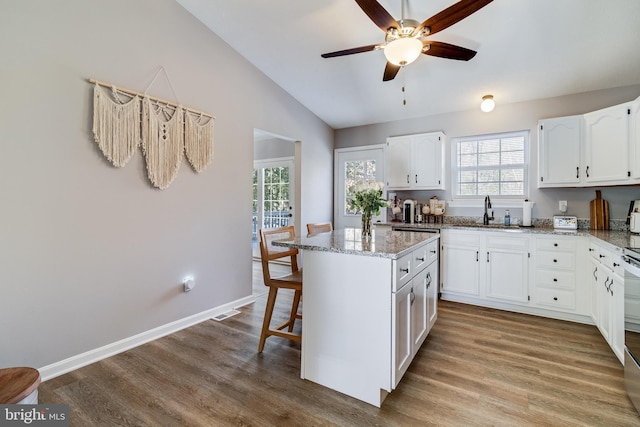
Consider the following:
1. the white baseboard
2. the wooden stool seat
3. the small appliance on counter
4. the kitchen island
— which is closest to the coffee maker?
the small appliance on counter

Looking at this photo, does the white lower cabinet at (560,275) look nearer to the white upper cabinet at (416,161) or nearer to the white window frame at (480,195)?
the white window frame at (480,195)

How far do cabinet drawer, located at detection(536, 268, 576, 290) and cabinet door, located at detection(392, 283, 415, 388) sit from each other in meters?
2.04

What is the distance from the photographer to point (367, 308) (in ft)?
5.69

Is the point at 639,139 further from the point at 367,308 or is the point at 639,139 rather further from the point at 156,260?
the point at 156,260

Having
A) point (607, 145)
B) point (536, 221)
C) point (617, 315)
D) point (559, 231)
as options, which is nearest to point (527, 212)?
point (536, 221)

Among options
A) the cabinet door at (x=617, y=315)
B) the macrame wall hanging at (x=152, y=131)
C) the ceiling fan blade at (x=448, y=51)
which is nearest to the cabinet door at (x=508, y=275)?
the cabinet door at (x=617, y=315)

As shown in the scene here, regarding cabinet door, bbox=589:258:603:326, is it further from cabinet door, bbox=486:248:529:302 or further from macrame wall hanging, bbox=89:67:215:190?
macrame wall hanging, bbox=89:67:215:190

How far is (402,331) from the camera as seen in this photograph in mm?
1810

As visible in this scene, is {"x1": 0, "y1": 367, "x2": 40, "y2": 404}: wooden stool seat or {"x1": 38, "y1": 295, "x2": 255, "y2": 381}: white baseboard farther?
{"x1": 38, "y1": 295, "x2": 255, "y2": 381}: white baseboard

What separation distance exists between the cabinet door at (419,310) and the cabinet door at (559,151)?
7.25 feet

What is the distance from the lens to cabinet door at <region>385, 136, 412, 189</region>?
4.10 metres

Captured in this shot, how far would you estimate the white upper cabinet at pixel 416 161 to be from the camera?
391 cm

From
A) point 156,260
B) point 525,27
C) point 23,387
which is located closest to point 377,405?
point 23,387

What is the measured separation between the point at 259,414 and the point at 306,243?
1.03 meters
